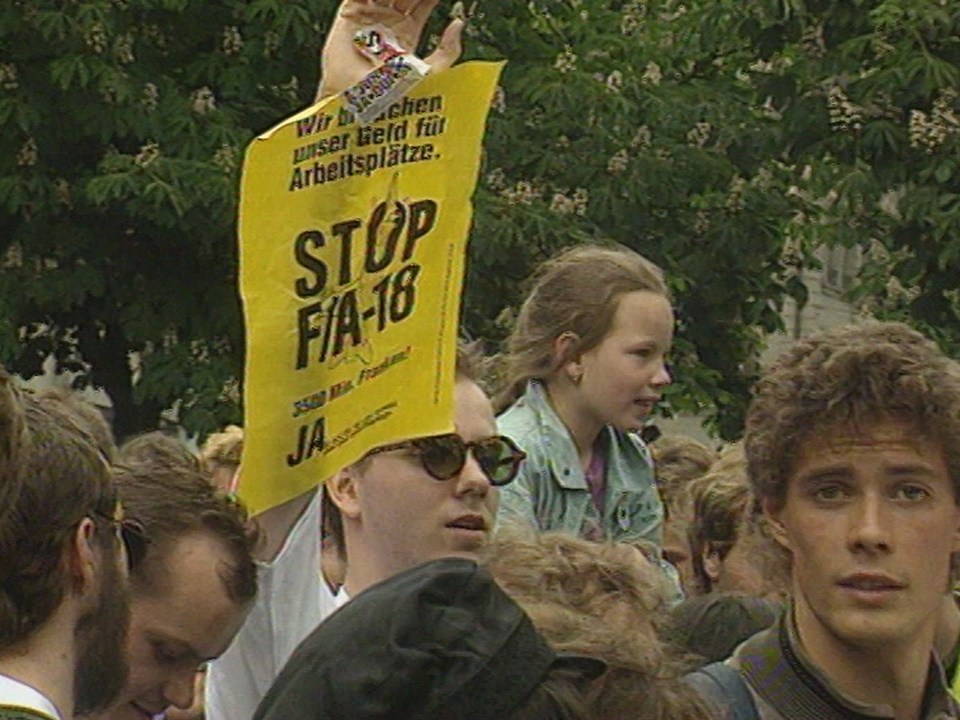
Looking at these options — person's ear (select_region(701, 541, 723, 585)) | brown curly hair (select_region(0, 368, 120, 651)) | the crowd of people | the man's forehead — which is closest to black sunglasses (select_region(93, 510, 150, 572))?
the crowd of people

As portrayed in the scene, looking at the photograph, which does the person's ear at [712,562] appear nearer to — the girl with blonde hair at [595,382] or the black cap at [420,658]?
the girl with blonde hair at [595,382]

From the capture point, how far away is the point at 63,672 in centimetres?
346

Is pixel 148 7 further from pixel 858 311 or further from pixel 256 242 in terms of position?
pixel 256 242

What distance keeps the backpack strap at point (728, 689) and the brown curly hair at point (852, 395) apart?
32cm

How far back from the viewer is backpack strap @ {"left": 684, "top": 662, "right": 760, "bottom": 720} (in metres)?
3.72

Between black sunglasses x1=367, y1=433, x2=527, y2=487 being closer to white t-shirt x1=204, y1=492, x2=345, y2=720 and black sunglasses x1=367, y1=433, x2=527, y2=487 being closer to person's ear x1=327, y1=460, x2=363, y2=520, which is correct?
person's ear x1=327, y1=460, x2=363, y2=520

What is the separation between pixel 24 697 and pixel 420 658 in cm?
73

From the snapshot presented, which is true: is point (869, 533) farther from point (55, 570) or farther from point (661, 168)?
point (661, 168)

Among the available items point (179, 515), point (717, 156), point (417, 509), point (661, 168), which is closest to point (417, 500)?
point (417, 509)

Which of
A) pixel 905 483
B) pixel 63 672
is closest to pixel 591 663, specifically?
pixel 63 672

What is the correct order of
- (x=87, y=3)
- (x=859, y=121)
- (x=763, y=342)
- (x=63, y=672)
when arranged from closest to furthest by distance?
(x=63, y=672) < (x=859, y=121) < (x=87, y=3) < (x=763, y=342)

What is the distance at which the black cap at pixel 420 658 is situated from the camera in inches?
111

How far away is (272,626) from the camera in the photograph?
457cm

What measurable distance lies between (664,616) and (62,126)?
36.5ft
